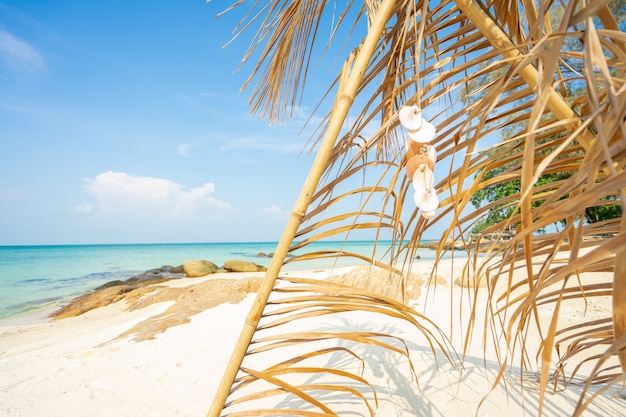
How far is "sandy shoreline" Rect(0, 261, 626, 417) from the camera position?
131cm

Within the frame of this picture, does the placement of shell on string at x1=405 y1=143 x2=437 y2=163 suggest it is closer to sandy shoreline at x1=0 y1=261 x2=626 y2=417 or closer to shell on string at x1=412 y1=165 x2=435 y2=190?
shell on string at x1=412 y1=165 x2=435 y2=190

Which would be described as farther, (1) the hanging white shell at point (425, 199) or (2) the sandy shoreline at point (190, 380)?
(2) the sandy shoreline at point (190, 380)

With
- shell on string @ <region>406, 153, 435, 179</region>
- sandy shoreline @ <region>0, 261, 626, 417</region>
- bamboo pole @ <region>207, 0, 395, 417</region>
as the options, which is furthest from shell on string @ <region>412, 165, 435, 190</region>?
sandy shoreline @ <region>0, 261, 626, 417</region>

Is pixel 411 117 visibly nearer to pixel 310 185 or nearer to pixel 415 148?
pixel 415 148

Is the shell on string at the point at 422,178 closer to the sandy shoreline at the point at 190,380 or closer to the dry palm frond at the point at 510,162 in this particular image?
the dry palm frond at the point at 510,162

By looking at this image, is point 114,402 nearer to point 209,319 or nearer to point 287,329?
point 287,329

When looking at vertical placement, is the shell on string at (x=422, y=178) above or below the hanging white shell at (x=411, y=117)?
below

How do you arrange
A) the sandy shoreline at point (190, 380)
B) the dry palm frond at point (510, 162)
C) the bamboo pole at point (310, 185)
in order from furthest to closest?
the sandy shoreline at point (190, 380) → the bamboo pole at point (310, 185) → the dry palm frond at point (510, 162)

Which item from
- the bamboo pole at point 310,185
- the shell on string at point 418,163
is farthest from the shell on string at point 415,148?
the bamboo pole at point 310,185

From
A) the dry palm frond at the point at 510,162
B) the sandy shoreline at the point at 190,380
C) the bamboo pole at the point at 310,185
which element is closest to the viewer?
the dry palm frond at the point at 510,162

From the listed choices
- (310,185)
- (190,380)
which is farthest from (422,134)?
(190,380)

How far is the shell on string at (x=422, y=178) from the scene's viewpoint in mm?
565

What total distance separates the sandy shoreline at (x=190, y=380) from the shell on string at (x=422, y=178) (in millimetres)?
399

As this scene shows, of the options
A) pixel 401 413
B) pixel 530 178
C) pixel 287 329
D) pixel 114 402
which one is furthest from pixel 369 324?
pixel 530 178
